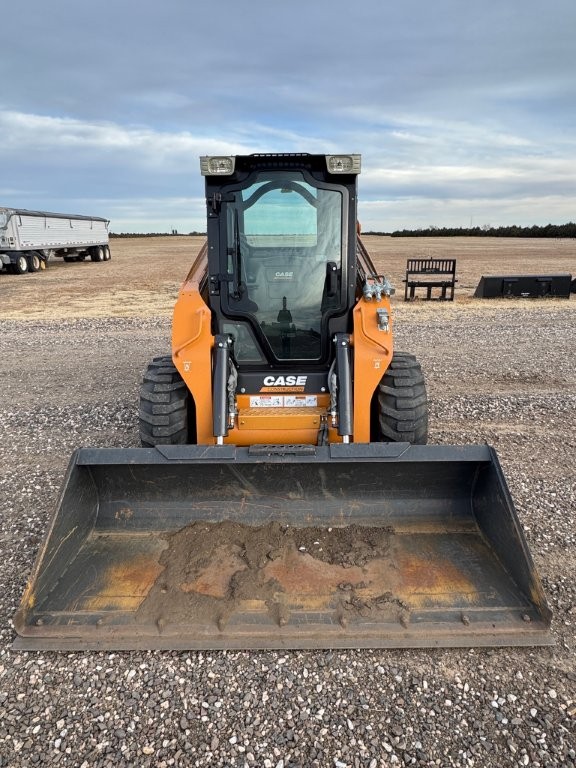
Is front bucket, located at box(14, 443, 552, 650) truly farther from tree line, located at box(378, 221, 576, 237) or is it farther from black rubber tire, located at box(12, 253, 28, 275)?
tree line, located at box(378, 221, 576, 237)

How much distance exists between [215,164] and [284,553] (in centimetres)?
283

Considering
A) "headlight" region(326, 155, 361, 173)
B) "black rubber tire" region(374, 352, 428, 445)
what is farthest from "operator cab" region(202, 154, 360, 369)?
"black rubber tire" region(374, 352, 428, 445)

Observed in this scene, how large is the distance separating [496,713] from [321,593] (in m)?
1.07

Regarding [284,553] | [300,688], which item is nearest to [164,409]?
[284,553]

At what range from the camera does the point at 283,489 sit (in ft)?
12.8

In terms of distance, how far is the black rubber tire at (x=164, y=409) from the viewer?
14.0 ft

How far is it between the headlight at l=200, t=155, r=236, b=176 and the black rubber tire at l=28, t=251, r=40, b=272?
85.4 ft

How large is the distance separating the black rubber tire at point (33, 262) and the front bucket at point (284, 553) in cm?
2662

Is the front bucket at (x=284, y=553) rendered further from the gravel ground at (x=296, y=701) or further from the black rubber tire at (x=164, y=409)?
the black rubber tire at (x=164, y=409)

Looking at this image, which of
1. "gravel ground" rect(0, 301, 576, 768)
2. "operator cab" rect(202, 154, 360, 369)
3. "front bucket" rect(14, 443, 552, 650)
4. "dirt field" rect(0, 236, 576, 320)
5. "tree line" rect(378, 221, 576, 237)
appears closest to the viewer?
"gravel ground" rect(0, 301, 576, 768)

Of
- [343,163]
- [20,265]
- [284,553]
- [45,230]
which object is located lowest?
[284,553]

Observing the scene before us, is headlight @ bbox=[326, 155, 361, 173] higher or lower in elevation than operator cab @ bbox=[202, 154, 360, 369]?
higher

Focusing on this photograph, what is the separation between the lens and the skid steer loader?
306 cm

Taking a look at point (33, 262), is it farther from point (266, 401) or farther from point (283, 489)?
point (283, 489)
